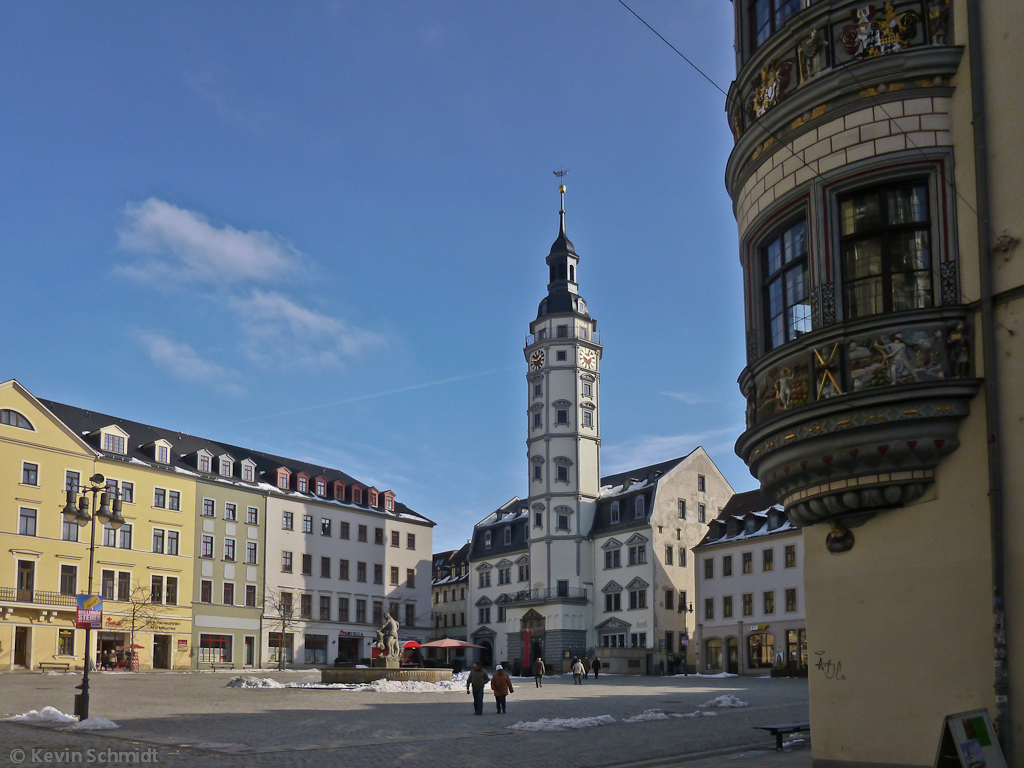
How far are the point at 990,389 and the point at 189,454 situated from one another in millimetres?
68244

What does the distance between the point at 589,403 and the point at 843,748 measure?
7203 centimetres

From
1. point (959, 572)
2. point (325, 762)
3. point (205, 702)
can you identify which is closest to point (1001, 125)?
point (959, 572)

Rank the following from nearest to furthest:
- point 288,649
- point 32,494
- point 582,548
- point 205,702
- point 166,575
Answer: point 205,702 → point 32,494 → point 166,575 → point 288,649 → point 582,548

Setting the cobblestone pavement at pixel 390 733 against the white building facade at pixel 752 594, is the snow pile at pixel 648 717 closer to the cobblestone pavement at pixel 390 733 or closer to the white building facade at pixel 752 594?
the cobblestone pavement at pixel 390 733

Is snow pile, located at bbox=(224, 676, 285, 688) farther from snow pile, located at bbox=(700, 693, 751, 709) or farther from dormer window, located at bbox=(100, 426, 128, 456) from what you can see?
dormer window, located at bbox=(100, 426, 128, 456)

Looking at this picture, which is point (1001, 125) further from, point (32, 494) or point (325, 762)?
point (32, 494)

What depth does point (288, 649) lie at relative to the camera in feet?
247

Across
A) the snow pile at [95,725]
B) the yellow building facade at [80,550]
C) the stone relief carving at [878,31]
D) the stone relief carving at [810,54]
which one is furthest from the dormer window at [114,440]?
the stone relief carving at [878,31]

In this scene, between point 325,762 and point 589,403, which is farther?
Result: point 589,403

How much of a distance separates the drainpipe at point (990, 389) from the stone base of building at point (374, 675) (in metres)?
35.0

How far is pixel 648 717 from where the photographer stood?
25.1 meters

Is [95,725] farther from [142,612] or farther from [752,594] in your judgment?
[752,594]

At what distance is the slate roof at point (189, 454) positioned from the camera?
67500 mm

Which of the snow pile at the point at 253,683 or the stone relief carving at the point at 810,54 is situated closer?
the stone relief carving at the point at 810,54
